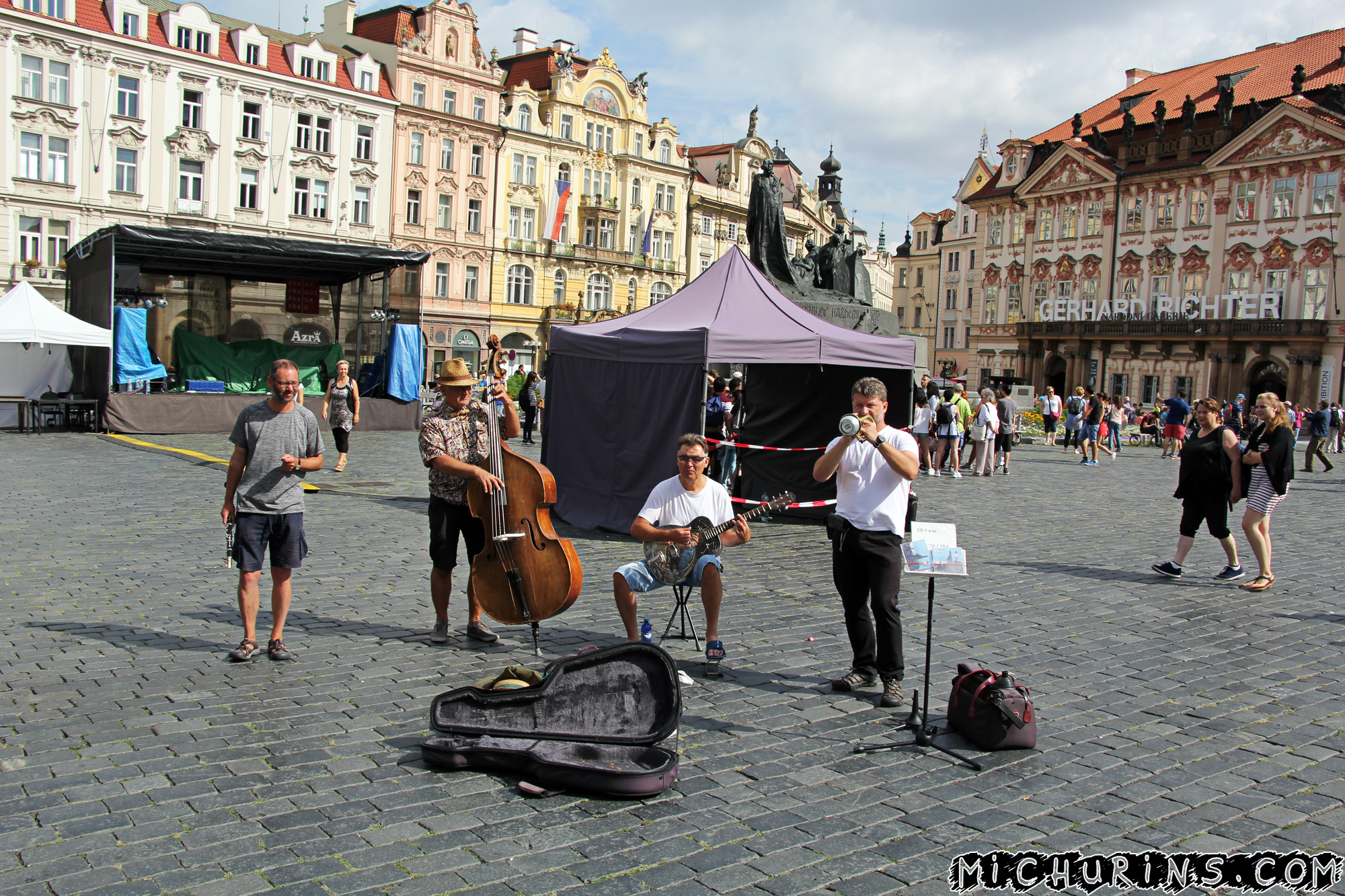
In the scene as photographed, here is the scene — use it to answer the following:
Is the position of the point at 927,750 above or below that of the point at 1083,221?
below

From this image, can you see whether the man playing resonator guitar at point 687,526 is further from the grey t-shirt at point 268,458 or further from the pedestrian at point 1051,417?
the pedestrian at point 1051,417

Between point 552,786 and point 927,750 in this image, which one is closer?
point 552,786

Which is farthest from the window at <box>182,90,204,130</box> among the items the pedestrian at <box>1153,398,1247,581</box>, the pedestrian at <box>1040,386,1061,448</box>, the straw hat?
the pedestrian at <box>1153,398,1247,581</box>

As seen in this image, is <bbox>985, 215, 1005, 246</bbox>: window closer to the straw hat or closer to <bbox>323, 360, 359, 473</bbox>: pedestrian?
<bbox>323, 360, 359, 473</bbox>: pedestrian

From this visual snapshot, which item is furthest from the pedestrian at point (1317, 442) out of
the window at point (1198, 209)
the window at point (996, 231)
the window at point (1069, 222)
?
the window at point (996, 231)

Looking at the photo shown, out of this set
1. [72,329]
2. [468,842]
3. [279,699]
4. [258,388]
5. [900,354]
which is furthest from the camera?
[258,388]

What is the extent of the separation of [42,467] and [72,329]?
7.42m

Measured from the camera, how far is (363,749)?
4.75m

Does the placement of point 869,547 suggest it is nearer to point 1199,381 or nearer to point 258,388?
point 258,388

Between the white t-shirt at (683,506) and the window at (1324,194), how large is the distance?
1903 inches

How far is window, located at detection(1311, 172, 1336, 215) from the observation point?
147 ft

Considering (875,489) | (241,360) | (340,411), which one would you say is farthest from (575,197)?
(875,489)

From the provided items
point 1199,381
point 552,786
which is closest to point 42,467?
point 552,786

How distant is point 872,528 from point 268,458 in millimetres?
3457
